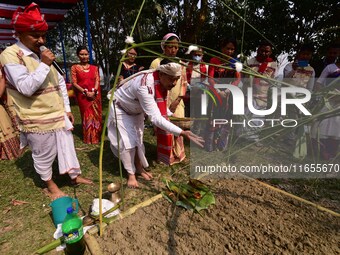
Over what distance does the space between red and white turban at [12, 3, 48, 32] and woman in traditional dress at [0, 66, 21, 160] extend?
1.87 m

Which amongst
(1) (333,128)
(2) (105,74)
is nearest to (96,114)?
(1) (333,128)

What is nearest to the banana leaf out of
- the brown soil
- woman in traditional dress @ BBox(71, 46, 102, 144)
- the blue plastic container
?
the brown soil

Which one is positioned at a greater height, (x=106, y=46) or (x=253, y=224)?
(x=106, y=46)

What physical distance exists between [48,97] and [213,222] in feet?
6.17

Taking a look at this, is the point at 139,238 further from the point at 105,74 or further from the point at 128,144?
the point at 105,74

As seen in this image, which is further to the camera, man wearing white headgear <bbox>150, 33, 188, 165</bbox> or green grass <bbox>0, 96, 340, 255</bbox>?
man wearing white headgear <bbox>150, 33, 188, 165</bbox>

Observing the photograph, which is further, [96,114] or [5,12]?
[5,12]

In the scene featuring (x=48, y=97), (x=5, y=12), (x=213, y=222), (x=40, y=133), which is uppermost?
(x=5, y=12)

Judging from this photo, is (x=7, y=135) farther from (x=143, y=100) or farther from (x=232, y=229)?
(x=232, y=229)

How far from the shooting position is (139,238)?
1703 millimetres

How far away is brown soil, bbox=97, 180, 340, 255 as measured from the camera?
5.30 ft

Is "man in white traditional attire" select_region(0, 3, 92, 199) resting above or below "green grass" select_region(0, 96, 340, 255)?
above

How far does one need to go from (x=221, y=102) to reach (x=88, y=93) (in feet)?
7.22

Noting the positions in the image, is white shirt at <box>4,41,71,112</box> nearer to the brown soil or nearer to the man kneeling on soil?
the man kneeling on soil
